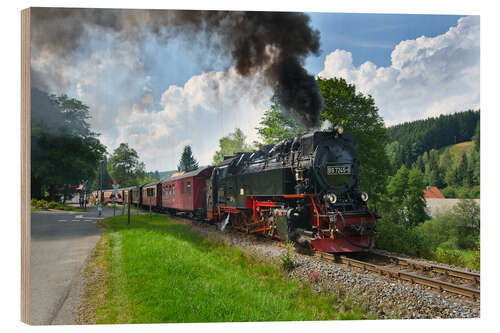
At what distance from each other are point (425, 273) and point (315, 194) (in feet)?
8.10

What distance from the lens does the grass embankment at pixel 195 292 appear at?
4.07 m

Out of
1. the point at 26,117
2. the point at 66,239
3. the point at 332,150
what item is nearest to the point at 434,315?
the point at 332,150

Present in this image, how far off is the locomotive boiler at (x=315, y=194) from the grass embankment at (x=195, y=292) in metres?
1.34

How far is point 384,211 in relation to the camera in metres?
14.4

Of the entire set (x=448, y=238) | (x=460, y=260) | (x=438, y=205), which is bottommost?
(x=448, y=238)

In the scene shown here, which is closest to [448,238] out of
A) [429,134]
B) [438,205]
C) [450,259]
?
[438,205]

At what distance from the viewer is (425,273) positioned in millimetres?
5418

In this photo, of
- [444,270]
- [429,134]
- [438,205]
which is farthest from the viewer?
[438,205]

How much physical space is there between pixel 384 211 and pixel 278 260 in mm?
10180

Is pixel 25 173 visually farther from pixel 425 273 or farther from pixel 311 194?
pixel 425 273

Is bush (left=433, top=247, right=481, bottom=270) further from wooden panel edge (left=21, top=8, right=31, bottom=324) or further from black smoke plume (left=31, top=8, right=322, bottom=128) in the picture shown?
wooden panel edge (left=21, top=8, right=31, bottom=324)

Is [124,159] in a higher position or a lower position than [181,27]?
lower

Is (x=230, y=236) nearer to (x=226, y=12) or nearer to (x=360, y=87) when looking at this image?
(x=360, y=87)

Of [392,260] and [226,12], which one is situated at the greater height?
[226,12]
